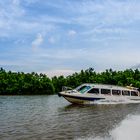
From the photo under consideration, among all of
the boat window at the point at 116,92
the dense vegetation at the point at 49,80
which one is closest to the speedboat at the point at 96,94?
the boat window at the point at 116,92

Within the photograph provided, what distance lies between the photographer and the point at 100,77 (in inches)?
5930

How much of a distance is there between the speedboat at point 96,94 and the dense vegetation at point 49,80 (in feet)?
247

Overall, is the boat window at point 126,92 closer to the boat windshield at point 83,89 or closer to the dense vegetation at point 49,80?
the boat windshield at point 83,89

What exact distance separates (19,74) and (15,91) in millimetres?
14598

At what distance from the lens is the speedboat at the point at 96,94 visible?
57.5m

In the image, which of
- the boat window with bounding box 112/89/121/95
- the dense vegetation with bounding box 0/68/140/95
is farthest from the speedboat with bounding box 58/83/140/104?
the dense vegetation with bounding box 0/68/140/95

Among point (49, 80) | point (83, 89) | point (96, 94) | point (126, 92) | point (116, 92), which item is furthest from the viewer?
point (49, 80)

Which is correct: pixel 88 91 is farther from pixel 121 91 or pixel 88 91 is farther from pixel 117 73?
pixel 117 73

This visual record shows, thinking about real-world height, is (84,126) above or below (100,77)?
below

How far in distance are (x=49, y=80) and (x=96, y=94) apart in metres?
91.9

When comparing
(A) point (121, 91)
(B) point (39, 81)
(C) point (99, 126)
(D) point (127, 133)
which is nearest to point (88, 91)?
(A) point (121, 91)

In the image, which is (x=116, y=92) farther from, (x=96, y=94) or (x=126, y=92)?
(x=96, y=94)

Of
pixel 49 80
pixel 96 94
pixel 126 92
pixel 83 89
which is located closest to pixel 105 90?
pixel 96 94

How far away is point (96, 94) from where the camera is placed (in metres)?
59.4
